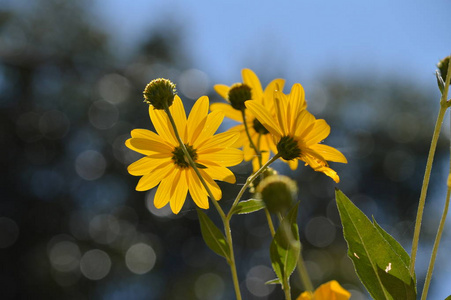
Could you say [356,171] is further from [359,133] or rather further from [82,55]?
[82,55]

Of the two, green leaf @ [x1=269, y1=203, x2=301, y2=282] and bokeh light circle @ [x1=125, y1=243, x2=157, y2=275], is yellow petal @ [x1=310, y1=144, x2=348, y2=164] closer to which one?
green leaf @ [x1=269, y1=203, x2=301, y2=282]

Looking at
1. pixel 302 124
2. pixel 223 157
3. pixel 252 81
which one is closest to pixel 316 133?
pixel 302 124

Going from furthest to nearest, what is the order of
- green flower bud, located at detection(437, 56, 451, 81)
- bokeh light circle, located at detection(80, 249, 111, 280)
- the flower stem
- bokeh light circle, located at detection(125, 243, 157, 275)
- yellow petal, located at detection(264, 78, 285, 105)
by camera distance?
bokeh light circle, located at detection(125, 243, 157, 275) → bokeh light circle, located at detection(80, 249, 111, 280) → yellow petal, located at detection(264, 78, 285, 105) → green flower bud, located at detection(437, 56, 451, 81) → the flower stem

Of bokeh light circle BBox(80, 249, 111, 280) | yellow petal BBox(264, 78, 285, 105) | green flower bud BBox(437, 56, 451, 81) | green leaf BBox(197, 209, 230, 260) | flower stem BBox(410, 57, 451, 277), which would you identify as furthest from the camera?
bokeh light circle BBox(80, 249, 111, 280)

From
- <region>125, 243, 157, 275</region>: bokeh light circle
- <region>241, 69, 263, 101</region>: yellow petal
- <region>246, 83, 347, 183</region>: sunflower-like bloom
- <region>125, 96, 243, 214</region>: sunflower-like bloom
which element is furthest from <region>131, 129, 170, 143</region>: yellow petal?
<region>125, 243, 157, 275</region>: bokeh light circle

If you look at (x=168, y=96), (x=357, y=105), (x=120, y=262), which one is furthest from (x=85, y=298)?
(x=168, y=96)

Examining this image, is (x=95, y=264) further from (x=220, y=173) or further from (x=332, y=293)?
(x=332, y=293)

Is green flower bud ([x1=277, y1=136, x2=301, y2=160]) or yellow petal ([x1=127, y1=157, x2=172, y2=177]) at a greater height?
yellow petal ([x1=127, y1=157, x2=172, y2=177])
